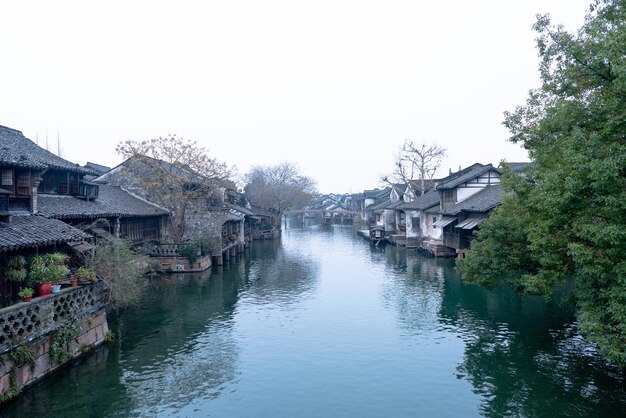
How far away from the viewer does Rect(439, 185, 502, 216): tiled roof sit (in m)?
38.5

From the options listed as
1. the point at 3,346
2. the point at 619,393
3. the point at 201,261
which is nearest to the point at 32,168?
the point at 3,346

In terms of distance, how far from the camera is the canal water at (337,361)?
13734mm

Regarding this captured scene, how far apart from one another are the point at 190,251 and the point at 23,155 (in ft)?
60.2

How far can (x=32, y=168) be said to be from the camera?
18344 millimetres

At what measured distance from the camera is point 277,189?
8300 cm

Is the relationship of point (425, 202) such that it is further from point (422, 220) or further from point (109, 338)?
point (109, 338)

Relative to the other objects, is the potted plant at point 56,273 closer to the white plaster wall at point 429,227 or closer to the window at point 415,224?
the white plaster wall at point 429,227

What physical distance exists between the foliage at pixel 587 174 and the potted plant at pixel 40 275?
1665 centimetres

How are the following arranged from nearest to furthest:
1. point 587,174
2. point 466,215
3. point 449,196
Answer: point 587,174 → point 466,215 → point 449,196

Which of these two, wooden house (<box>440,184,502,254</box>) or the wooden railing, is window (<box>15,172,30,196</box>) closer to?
the wooden railing

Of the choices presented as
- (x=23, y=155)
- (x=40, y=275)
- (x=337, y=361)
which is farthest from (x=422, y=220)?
(x=40, y=275)

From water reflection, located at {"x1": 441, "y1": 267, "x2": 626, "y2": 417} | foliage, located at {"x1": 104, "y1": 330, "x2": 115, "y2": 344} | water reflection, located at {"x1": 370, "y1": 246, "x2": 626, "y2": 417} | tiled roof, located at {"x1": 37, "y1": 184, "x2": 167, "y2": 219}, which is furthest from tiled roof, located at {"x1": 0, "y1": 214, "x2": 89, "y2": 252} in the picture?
water reflection, located at {"x1": 441, "y1": 267, "x2": 626, "y2": 417}

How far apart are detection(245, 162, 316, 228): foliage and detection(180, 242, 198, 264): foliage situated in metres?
39.6

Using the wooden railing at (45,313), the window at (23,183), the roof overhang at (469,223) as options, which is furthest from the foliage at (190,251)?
the roof overhang at (469,223)
